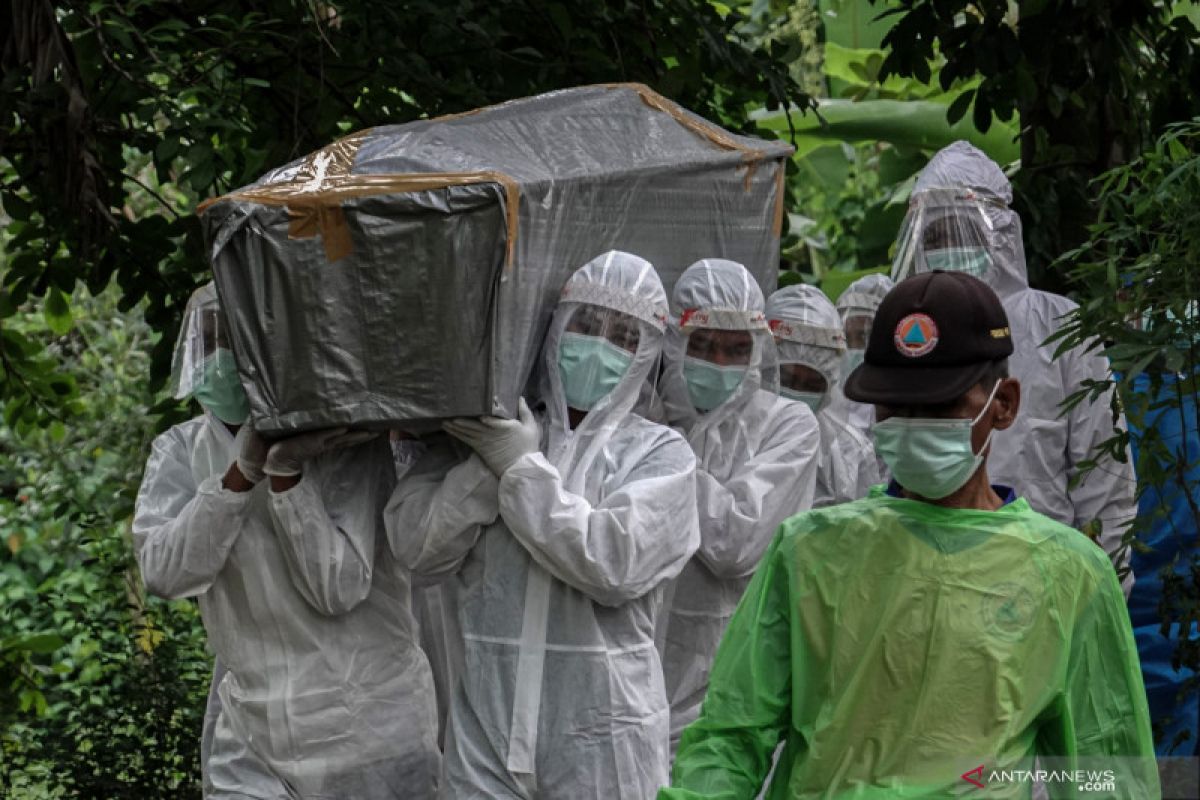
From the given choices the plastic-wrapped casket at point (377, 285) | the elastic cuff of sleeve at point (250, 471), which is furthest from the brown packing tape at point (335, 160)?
the elastic cuff of sleeve at point (250, 471)

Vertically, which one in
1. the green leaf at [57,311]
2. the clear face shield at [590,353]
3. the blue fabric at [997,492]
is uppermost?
the blue fabric at [997,492]

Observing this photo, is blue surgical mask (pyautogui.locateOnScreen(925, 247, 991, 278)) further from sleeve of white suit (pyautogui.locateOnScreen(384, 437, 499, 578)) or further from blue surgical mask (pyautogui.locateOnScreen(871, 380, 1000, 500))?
blue surgical mask (pyautogui.locateOnScreen(871, 380, 1000, 500))

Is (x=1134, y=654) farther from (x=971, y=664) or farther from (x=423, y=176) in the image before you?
(x=423, y=176)

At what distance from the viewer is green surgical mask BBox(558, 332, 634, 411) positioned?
17.0ft

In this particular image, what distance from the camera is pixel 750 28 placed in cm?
1233

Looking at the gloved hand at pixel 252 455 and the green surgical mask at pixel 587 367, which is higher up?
the green surgical mask at pixel 587 367

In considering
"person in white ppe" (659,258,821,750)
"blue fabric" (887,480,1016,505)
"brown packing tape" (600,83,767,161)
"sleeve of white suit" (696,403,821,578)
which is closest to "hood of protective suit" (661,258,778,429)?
"person in white ppe" (659,258,821,750)

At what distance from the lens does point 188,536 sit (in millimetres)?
5191

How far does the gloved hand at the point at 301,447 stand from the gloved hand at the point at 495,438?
0.23 m

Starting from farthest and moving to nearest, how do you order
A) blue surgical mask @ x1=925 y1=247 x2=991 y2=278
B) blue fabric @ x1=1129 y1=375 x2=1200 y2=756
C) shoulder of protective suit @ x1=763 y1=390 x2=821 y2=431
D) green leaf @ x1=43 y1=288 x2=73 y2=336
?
green leaf @ x1=43 y1=288 x2=73 y2=336 → blue surgical mask @ x1=925 y1=247 x2=991 y2=278 → blue fabric @ x1=1129 y1=375 x2=1200 y2=756 → shoulder of protective suit @ x1=763 y1=390 x2=821 y2=431

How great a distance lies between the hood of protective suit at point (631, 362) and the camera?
5.19 meters

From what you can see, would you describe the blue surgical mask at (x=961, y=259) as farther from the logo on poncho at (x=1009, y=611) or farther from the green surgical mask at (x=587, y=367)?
the logo on poncho at (x=1009, y=611)

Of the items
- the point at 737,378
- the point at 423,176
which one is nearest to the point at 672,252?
the point at 737,378

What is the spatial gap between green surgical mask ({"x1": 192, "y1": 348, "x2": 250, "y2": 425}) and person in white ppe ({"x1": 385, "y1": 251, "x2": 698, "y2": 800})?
0.50 meters
